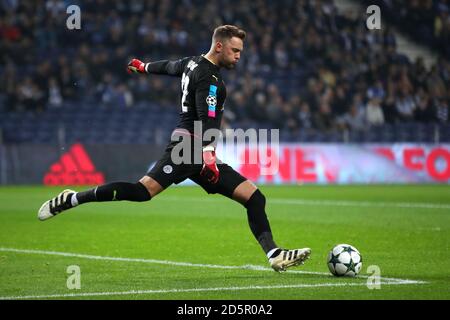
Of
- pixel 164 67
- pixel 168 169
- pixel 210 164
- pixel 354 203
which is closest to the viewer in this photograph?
pixel 210 164

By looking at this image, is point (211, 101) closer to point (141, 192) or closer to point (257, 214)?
point (141, 192)

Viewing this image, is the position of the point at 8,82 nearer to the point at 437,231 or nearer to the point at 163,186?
the point at 437,231

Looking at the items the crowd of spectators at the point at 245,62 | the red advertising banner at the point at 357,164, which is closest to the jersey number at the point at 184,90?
the red advertising banner at the point at 357,164

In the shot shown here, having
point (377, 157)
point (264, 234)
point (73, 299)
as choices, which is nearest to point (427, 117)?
point (377, 157)

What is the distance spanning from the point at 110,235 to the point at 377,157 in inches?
579

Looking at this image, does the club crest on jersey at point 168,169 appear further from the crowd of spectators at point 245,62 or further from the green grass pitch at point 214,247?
the crowd of spectators at point 245,62

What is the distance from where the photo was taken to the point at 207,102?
26.9ft

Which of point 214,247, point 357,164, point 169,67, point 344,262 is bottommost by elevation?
point 357,164

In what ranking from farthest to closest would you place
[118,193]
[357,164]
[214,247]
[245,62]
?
1. [245,62]
2. [357,164]
3. [214,247]
4. [118,193]

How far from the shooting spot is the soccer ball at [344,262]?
827cm

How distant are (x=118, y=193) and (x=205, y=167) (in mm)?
915

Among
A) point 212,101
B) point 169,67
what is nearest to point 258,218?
point 212,101

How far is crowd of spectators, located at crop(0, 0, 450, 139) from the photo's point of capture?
1040 inches

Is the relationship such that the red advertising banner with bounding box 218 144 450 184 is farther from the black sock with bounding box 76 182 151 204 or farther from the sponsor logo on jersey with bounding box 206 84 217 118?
the sponsor logo on jersey with bounding box 206 84 217 118
